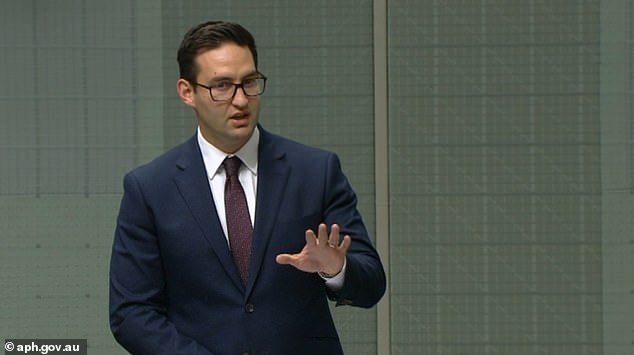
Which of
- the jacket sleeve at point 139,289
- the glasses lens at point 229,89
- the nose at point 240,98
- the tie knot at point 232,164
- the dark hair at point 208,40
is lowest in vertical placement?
the jacket sleeve at point 139,289

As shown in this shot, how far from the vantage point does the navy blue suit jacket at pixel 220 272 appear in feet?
11.3

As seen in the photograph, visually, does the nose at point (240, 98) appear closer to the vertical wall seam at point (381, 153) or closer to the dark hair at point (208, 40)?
the dark hair at point (208, 40)

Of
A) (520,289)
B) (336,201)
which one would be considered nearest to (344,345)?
(520,289)

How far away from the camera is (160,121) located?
20.8 feet

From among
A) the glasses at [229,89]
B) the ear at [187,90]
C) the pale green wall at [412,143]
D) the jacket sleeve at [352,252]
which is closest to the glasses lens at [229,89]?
the glasses at [229,89]

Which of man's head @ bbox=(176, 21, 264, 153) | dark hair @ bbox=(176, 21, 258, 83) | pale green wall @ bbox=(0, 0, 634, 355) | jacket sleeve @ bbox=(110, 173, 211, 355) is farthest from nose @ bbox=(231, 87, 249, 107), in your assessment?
pale green wall @ bbox=(0, 0, 634, 355)

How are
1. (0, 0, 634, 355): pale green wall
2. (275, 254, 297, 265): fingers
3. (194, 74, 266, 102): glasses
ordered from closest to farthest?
1. (275, 254, 297, 265): fingers
2. (194, 74, 266, 102): glasses
3. (0, 0, 634, 355): pale green wall

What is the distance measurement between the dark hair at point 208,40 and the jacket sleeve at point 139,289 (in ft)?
1.03

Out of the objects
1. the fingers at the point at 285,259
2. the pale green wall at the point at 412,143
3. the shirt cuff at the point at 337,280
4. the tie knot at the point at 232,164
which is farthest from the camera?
the pale green wall at the point at 412,143

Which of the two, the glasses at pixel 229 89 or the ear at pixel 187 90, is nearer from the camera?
the glasses at pixel 229 89

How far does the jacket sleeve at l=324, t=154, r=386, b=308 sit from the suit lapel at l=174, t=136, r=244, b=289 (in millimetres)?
266

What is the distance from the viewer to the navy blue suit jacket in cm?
343

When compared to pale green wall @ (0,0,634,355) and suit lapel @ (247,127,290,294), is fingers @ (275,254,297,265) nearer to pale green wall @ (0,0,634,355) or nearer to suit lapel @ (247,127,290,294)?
suit lapel @ (247,127,290,294)

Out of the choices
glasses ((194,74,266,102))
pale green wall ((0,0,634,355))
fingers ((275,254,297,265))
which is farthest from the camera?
pale green wall ((0,0,634,355))
